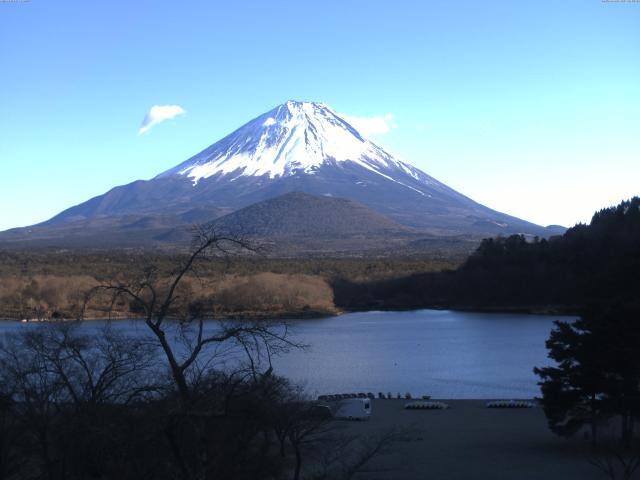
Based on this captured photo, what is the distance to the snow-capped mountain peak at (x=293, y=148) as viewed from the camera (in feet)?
460

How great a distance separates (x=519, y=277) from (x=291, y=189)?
79145 millimetres

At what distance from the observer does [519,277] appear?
51.4 metres

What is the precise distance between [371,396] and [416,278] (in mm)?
36616

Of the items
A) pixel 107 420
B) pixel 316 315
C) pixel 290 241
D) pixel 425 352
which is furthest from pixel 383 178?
pixel 107 420

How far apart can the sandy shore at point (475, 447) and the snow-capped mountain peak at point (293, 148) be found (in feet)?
400

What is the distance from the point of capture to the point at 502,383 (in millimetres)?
22359

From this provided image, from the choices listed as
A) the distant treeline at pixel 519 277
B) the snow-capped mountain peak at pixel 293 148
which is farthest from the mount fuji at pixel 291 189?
the distant treeline at pixel 519 277

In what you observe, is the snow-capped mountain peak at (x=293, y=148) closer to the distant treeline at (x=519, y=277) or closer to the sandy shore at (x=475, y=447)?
the distant treeline at (x=519, y=277)

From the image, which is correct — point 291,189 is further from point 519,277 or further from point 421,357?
point 421,357

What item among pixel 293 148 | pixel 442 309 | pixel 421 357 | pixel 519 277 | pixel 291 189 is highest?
pixel 293 148

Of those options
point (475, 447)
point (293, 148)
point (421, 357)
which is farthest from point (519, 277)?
point (293, 148)

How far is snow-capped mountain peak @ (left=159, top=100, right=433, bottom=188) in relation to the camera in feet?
460

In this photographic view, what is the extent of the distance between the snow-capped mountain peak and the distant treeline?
82915mm

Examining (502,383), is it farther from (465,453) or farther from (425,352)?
(465,453)
